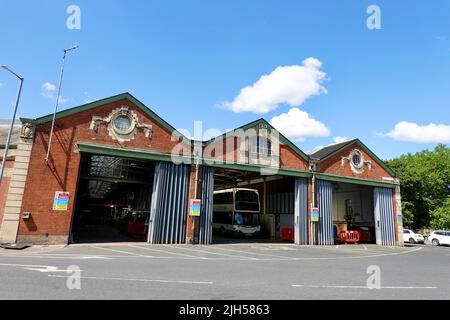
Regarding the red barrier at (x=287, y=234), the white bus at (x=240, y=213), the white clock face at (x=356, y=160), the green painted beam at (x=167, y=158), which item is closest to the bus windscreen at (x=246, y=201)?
the white bus at (x=240, y=213)

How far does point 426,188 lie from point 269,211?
32059mm

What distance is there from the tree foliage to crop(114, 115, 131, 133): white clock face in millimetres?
38270

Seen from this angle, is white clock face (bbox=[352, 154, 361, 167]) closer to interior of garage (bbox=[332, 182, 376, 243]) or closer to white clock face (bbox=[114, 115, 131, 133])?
interior of garage (bbox=[332, 182, 376, 243])

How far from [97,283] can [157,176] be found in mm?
12191

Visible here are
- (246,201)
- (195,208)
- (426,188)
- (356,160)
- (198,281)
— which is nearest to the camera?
(198,281)

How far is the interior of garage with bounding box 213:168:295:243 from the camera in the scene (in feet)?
89.2

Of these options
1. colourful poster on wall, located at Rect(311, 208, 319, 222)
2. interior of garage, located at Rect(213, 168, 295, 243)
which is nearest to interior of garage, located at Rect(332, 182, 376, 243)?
interior of garage, located at Rect(213, 168, 295, 243)

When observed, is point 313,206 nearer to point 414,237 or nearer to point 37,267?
point 414,237

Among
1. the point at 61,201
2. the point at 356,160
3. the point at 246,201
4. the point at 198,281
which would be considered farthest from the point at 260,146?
the point at 198,281

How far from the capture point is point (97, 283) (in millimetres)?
7461

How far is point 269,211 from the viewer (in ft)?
106

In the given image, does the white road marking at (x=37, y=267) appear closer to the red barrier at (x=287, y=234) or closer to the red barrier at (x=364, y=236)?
the red barrier at (x=287, y=234)

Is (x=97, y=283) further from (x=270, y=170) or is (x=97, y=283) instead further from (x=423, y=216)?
(x=423, y=216)
